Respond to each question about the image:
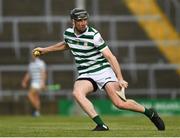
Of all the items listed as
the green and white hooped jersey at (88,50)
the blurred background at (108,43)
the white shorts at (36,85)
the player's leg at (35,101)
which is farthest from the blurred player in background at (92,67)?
the blurred background at (108,43)

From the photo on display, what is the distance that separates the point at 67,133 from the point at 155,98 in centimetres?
1828

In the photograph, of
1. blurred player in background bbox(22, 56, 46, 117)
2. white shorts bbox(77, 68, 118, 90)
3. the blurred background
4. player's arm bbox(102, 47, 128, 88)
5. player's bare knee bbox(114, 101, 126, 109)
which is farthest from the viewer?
the blurred background

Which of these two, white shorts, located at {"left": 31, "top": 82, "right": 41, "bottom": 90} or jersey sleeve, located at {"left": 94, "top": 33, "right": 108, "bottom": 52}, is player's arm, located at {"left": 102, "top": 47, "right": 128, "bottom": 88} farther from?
white shorts, located at {"left": 31, "top": 82, "right": 41, "bottom": 90}

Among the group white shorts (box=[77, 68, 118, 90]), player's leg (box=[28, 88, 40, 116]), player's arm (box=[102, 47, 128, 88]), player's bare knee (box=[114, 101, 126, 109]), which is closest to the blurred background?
player's leg (box=[28, 88, 40, 116])

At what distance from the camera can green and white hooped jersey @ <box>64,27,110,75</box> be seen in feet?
49.1

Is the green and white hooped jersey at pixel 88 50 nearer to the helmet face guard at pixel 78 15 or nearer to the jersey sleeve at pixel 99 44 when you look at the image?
the jersey sleeve at pixel 99 44

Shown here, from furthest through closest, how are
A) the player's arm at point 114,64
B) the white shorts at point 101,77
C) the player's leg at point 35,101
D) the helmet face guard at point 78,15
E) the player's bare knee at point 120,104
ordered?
the player's leg at point 35,101, the white shorts at point 101,77, the player's bare knee at point 120,104, the helmet face guard at point 78,15, the player's arm at point 114,64

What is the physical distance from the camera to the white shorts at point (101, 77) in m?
15.0

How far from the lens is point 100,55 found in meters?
15.0

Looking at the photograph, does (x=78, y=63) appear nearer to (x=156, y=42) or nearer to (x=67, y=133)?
(x=67, y=133)

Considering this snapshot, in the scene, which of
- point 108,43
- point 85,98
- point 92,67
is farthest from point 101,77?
point 108,43

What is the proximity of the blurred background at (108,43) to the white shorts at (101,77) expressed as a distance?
652 inches

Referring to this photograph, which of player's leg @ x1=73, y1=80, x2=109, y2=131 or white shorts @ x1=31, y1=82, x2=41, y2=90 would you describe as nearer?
player's leg @ x1=73, y1=80, x2=109, y2=131

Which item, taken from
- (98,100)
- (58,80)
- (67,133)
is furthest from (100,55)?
(58,80)
